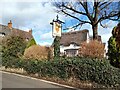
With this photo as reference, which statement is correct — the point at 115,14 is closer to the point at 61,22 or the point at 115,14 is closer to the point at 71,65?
the point at 61,22

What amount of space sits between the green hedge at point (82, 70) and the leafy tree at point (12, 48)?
Result: 21.9 feet

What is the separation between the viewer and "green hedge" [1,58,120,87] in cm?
1203

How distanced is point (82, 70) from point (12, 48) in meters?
12.6

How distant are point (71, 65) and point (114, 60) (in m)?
2.74

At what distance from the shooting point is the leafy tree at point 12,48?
23.5 metres

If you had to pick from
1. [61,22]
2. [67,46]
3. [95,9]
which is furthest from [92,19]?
[67,46]

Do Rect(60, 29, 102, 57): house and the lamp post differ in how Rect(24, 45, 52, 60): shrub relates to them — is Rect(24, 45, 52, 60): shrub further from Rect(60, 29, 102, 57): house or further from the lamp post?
Rect(60, 29, 102, 57): house

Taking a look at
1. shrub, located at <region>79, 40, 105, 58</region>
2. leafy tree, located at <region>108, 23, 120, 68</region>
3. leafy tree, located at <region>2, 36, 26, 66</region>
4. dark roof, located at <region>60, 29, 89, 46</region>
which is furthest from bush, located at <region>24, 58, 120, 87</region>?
dark roof, located at <region>60, 29, 89, 46</region>

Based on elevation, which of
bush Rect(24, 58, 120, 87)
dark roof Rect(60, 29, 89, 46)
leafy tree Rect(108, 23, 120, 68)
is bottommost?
bush Rect(24, 58, 120, 87)

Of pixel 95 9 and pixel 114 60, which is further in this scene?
pixel 95 9

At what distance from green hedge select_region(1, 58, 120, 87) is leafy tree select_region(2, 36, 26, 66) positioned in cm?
669

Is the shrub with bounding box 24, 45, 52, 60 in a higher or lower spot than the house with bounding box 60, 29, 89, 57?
lower

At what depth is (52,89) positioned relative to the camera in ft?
39.0

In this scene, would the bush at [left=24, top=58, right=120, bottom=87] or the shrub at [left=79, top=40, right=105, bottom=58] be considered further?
the shrub at [left=79, top=40, right=105, bottom=58]
